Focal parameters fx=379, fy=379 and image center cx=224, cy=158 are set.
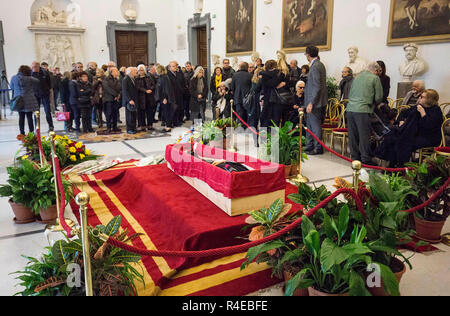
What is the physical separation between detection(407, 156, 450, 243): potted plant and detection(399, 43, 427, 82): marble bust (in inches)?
164

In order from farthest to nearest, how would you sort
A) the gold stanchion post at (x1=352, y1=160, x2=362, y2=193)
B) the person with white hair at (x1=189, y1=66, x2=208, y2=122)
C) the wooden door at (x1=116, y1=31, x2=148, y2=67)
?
the wooden door at (x1=116, y1=31, x2=148, y2=67)
the person with white hair at (x1=189, y1=66, x2=208, y2=122)
the gold stanchion post at (x1=352, y1=160, x2=362, y2=193)

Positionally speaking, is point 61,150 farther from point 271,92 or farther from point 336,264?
point 336,264

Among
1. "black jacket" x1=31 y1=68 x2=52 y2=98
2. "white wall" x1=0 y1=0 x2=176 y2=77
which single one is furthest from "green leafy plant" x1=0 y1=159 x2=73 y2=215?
"white wall" x1=0 y1=0 x2=176 y2=77

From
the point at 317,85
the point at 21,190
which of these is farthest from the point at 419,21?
the point at 21,190

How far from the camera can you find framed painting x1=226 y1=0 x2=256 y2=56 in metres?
12.5

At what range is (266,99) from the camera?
7438mm

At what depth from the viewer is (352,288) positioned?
2.15 meters

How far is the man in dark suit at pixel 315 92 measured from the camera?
663cm

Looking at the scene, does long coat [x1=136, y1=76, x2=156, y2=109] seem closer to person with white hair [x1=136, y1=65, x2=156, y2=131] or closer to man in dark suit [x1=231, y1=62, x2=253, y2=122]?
person with white hair [x1=136, y1=65, x2=156, y2=131]

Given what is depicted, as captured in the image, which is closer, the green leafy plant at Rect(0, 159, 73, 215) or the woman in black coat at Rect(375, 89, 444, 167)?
the green leafy plant at Rect(0, 159, 73, 215)

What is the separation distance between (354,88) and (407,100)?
1.44 m

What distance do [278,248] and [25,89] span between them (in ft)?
23.7
